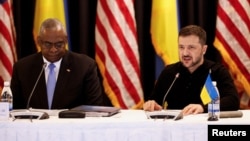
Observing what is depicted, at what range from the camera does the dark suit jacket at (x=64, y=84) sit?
13.4 feet

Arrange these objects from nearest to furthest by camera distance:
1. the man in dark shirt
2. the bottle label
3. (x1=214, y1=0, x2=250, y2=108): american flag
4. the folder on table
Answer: the bottle label < the folder on table < the man in dark shirt < (x1=214, y1=0, x2=250, y2=108): american flag

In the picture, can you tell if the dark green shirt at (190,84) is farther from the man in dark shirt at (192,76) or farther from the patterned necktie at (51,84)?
the patterned necktie at (51,84)

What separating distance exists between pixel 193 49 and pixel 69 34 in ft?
6.02

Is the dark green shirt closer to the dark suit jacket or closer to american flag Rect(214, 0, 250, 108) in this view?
the dark suit jacket

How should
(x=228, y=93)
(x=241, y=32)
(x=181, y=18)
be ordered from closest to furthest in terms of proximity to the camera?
(x=228, y=93) < (x=241, y=32) < (x=181, y=18)

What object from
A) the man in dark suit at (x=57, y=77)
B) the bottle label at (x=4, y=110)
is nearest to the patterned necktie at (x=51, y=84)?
the man in dark suit at (x=57, y=77)

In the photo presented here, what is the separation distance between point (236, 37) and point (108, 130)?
242 centimetres

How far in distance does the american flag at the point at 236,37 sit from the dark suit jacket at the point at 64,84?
1501mm

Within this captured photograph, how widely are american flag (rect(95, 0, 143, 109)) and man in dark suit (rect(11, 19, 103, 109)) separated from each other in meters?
0.89

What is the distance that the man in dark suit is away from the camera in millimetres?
4086

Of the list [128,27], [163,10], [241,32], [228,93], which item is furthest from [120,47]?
[228,93]

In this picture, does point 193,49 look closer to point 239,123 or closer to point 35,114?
point 239,123

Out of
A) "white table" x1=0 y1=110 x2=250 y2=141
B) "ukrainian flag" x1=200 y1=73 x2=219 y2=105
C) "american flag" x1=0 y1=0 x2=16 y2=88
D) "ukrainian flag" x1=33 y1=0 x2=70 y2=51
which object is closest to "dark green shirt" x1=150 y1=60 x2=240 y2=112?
"ukrainian flag" x1=200 y1=73 x2=219 y2=105

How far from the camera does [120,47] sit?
16.9 feet
